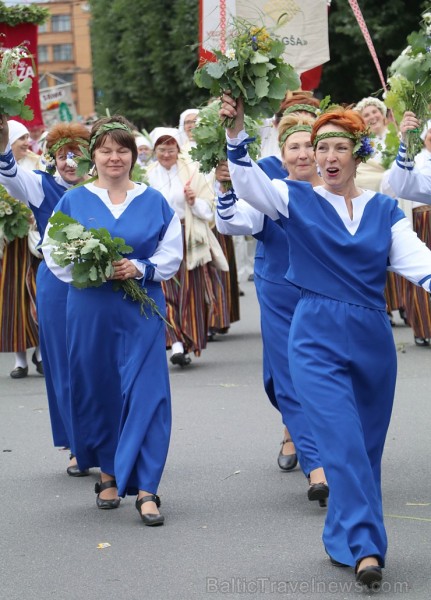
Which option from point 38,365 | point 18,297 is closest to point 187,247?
point 18,297

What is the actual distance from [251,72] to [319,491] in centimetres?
224

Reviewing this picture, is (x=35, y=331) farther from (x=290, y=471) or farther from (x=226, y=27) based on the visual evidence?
(x=226, y=27)

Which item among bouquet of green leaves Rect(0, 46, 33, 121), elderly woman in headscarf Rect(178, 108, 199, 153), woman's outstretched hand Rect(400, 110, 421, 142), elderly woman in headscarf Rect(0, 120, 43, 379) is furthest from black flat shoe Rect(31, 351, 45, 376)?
woman's outstretched hand Rect(400, 110, 421, 142)

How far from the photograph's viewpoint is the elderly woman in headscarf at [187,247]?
1303cm

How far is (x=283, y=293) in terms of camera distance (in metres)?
7.86

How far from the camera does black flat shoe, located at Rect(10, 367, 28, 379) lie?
12.9 meters

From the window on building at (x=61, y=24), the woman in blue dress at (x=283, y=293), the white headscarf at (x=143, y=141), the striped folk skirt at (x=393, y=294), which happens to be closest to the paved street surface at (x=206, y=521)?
the woman in blue dress at (x=283, y=293)

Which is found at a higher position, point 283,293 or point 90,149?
point 90,149

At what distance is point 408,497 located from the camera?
297 inches

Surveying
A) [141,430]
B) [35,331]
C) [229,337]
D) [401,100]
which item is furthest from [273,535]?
[229,337]

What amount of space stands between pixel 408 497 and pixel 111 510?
5.10ft

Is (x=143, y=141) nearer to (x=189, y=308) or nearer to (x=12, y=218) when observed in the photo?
(x=189, y=308)

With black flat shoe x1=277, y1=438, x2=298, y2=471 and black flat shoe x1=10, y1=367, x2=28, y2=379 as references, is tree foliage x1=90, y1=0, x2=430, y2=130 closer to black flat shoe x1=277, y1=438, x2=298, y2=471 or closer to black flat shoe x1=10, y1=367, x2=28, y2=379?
black flat shoe x1=277, y1=438, x2=298, y2=471

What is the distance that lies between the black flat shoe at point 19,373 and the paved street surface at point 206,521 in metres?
1.88
